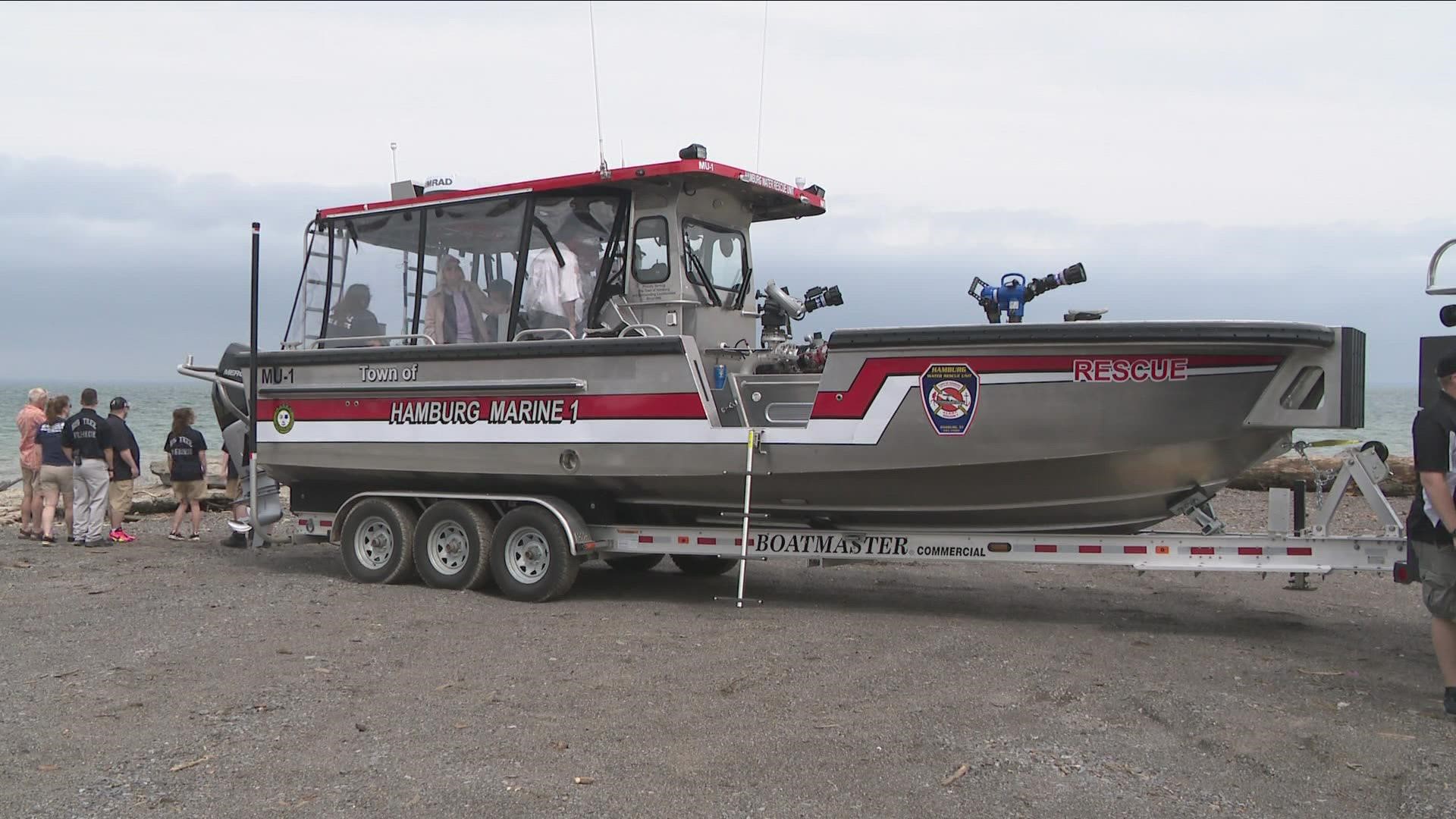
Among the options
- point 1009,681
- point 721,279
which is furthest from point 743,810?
point 721,279

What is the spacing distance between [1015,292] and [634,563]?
4.46 meters

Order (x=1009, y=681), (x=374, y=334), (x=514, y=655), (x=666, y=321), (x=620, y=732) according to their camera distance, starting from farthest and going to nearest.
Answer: (x=374, y=334)
(x=666, y=321)
(x=514, y=655)
(x=1009, y=681)
(x=620, y=732)

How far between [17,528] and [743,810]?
13.2m

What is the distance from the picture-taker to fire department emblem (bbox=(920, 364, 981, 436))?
7.31m

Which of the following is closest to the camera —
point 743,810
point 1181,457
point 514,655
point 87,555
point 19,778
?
point 743,810

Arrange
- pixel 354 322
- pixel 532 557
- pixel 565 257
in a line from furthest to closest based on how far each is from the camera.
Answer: pixel 354 322
pixel 565 257
pixel 532 557

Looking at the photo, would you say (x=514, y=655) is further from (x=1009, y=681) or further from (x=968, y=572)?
(x=968, y=572)

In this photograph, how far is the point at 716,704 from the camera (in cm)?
568

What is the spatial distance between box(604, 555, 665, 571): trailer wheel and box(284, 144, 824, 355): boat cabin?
2.28 m

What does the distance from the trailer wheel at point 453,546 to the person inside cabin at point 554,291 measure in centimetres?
150

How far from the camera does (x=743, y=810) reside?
13.9ft

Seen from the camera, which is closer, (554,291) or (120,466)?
(554,291)

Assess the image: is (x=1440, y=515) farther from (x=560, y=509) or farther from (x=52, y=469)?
(x=52, y=469)

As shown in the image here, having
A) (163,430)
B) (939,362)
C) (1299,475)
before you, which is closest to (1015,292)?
(939,362)
